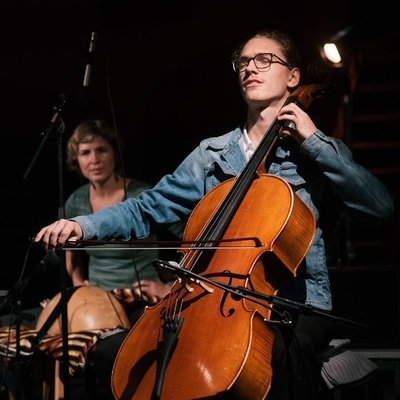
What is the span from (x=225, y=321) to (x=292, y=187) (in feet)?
2.39

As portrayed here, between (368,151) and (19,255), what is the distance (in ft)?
11.8

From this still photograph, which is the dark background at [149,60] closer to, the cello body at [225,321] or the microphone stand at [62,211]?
the microphone stand at [62,211]

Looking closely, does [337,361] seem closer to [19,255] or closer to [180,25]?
[19,255]

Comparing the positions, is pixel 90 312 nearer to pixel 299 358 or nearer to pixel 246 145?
pixel 246 145

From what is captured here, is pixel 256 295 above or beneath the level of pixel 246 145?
beneath

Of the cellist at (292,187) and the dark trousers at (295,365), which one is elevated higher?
the cellist at (292,187)

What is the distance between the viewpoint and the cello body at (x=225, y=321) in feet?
9.78

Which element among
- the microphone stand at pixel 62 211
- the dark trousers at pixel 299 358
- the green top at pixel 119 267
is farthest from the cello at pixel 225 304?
the green top at pixel 119 267

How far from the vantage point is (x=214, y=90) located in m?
6.75

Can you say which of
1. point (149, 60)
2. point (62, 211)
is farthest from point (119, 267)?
point (149, 60)

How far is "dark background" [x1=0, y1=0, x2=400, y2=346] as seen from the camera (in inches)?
262

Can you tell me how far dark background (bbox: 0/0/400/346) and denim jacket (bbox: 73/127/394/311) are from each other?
278cm

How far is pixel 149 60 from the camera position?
269 inches

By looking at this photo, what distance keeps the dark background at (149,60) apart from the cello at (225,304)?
10.6ft
